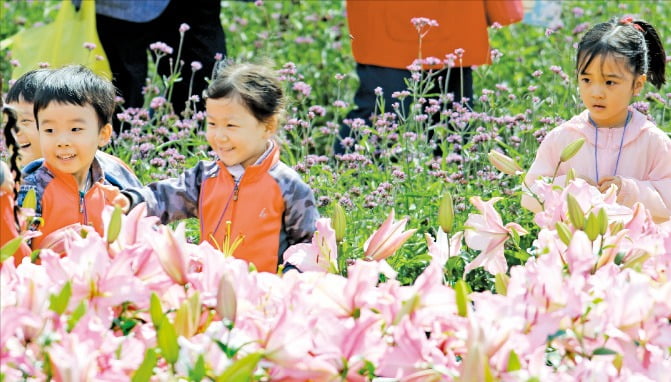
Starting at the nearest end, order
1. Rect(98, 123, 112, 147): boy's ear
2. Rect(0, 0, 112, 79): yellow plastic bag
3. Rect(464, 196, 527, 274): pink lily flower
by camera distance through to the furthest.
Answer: Rect(464, 196, 527, 274): pink lily flower
Rect(98, 123, 112, 147): boy's ear
Rect(0, 0, 112, 79): yellow plastic bag

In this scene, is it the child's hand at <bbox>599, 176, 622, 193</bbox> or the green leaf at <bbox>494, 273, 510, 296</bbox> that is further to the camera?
the child's hand at <bbox>599, 176, 622, 193</bbox>

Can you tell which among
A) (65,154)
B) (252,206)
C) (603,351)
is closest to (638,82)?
(252,206)

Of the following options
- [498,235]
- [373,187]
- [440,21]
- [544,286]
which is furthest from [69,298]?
Answer: [440,21]

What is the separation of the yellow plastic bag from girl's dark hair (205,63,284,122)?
1392mm

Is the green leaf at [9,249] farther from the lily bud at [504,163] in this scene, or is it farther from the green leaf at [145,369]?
the lily bud at [504,163]

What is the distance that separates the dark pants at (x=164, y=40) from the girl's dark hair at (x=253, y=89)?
178 centimetres

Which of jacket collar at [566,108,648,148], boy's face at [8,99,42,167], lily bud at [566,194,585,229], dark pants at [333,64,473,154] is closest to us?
lily bud at [566,194,585,229]

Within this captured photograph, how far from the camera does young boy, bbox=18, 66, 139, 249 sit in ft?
9.50

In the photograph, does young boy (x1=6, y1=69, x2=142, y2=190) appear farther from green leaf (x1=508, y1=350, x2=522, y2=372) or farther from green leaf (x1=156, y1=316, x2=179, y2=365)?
green leaf (x1=508, y1=350, x2=522, y2=372)

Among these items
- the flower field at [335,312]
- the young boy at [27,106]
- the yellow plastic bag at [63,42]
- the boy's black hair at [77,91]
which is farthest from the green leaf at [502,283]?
the yellow plastic bag at [63,42]

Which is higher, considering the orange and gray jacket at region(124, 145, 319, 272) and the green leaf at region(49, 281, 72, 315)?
the green leaf at region(49, 281, 72, 315)

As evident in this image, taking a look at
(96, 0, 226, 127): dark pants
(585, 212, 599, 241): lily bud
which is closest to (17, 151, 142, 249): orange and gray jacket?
(585, 212, 599, 241): lily bud

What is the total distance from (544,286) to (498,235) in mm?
536

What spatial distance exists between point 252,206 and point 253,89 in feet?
1.02
